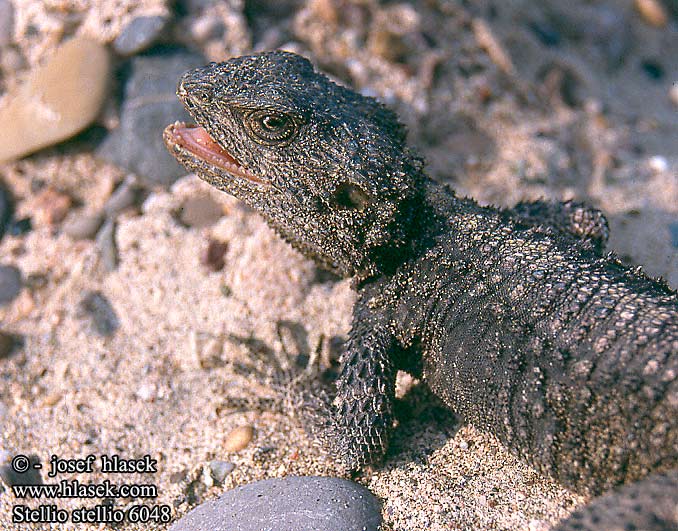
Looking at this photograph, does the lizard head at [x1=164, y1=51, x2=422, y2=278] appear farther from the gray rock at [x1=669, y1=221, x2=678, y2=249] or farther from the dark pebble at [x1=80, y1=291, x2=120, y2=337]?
the gray rock at [x1=669, y1=221, x2=678, y2=249]

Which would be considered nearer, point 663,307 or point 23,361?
point 663,307

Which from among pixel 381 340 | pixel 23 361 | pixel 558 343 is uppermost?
pixel 558 343

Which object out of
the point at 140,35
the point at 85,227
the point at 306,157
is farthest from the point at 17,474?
the point at 140,35

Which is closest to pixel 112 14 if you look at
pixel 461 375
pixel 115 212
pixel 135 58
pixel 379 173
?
pixel 135 58

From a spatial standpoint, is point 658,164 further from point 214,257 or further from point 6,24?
point 6,24

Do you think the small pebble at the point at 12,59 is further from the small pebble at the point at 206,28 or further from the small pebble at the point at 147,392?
the small pebble at the point at 147,392

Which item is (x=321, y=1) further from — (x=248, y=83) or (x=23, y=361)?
(x=23, y=361)
